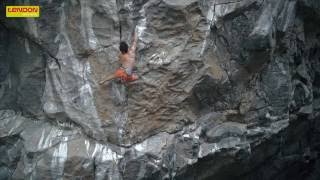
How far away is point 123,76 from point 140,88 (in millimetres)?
344

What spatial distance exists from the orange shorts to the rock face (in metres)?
0.11

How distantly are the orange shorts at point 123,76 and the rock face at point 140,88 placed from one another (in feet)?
0.36

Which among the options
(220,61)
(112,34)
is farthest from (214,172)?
(112,34)

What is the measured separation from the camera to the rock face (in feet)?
21.4

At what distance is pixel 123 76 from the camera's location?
21.1 ft

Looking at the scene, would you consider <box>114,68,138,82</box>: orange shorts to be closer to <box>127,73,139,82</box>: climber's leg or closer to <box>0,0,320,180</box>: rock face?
<box>127,73,139,82</box>: climber's leg

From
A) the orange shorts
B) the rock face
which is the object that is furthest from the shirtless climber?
the rock face

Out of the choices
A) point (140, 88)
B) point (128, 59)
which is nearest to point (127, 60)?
point (128, 59)

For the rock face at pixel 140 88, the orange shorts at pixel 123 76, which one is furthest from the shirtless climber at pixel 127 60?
the rock face at pixel 140 88

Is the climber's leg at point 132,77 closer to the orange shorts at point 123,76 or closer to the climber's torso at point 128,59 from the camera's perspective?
the orange shorts at point 123,76

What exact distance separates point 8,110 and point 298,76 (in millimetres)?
5244

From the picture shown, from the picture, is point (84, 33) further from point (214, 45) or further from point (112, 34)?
point (214, 45)

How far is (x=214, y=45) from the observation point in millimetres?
6828

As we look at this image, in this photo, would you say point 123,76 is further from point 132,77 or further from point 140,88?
point 140,88
